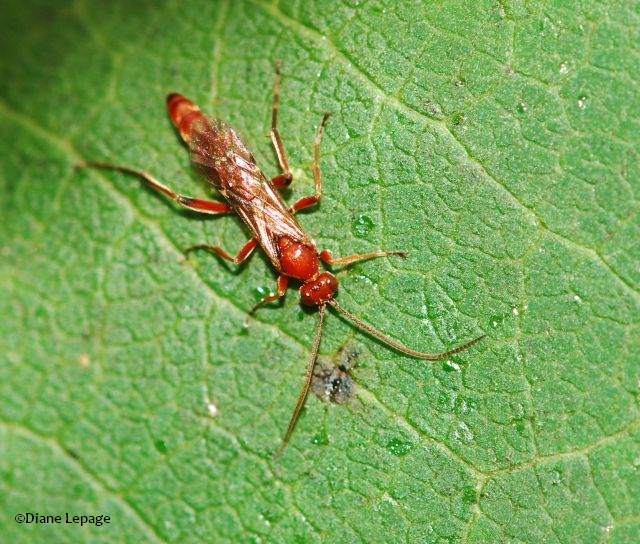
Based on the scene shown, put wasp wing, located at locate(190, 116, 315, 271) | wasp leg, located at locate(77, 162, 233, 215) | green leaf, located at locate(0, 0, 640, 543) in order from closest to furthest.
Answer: green leaf, located at locate(0, 0, 640, 543)
wasp wing, located at locate(190, 116, 315, 271)
wasp leg, located at locate(77, 162, 233, 215)

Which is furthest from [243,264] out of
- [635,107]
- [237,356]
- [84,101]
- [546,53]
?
[635,107]

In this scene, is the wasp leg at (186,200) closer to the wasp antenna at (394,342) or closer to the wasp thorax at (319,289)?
the wasp thorax at (319,289)

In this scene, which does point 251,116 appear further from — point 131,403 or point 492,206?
point 131,403

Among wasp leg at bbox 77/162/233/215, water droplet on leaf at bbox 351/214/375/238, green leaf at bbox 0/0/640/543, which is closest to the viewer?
green leaf at bbox 0/0/640/543

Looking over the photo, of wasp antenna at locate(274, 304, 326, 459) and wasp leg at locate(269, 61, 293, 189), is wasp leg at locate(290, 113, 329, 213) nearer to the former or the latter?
wasp leg at locate(269, 61, 293, 189)

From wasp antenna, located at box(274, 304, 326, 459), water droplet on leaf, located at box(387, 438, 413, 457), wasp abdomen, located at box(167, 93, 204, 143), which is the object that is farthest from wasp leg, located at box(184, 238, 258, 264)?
water droplet on leaf, located at box(387, 438, 413, 457)

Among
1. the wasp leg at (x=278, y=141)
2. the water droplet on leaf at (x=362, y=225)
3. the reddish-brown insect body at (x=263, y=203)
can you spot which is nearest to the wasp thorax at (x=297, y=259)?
the reddish-brown insect body at (x=263, y=203)

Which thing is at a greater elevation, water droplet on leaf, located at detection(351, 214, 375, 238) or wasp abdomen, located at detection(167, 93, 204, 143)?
water droplet on leaf, located at detection(351, 214, 375, 238)
